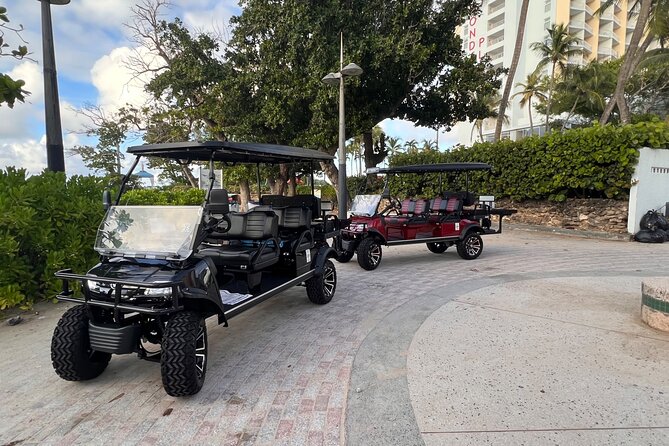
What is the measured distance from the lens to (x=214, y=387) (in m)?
3.09

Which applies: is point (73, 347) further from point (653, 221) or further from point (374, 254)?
point (653, 221)

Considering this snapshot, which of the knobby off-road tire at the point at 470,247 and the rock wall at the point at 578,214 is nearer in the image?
the knobby off-road tire at the point at 470,247

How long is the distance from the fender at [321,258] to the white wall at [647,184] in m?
9.42

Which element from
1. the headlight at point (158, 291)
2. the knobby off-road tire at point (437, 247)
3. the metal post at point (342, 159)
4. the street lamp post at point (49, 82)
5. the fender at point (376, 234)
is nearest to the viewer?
the headlight at point (158, 291)

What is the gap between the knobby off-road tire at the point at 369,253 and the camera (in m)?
7.30

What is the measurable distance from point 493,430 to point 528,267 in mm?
5801

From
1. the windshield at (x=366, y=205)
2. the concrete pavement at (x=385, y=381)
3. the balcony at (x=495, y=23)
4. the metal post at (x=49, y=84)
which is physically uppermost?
the balcony at (x=495, y=23)

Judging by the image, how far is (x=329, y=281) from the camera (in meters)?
5.43

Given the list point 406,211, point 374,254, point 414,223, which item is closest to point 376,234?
point 374,254

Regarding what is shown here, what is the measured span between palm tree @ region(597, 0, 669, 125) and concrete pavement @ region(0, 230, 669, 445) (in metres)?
12.7

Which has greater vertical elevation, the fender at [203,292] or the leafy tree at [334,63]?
the leafy tree at [334,63]

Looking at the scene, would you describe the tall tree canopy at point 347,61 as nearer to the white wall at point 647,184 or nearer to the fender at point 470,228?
the white wall at point 647,184

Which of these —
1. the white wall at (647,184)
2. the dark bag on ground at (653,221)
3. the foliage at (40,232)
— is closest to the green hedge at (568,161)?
the white wall at (647,184)

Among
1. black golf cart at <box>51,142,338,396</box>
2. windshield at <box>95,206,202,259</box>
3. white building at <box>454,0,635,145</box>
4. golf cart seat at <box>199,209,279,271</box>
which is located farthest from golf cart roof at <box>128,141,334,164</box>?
white building at <box>454,0,635,145</box>
